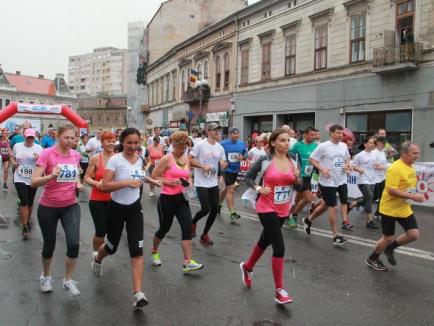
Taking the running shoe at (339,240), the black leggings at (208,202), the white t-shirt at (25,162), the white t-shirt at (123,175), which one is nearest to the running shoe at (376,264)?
the running shoe at (339,240)

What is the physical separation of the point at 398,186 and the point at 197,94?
103 feet

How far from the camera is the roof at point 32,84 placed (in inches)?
3965

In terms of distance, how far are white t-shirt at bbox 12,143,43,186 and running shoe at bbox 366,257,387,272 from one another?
5343 mm

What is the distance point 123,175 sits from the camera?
477 cm

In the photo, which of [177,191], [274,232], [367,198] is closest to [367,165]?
[367,198]

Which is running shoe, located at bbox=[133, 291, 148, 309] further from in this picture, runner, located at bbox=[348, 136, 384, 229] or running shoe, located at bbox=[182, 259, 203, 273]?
runner, located at bbox=[348, 136, 384, 229]

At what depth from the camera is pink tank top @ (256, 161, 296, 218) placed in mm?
4914

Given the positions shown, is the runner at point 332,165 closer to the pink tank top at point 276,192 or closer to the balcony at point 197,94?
the pink tank top at point 276,192

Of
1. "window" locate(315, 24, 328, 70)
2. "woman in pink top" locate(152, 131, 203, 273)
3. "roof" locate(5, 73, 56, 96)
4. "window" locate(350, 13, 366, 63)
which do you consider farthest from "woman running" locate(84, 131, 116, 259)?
"roof" locate(5, 73, 56, 96)

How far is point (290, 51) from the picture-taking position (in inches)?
1024

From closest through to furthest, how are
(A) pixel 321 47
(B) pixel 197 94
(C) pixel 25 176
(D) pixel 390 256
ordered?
(D) pixel 390 256
(C) pixel 25 176
(A) pixel 321 47
(B) pixel 197 94

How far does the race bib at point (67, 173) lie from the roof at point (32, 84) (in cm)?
10342

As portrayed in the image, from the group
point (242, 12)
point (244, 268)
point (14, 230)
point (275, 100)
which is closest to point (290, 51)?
point (275, 100)

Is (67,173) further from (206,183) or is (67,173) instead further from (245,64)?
(245,64)
